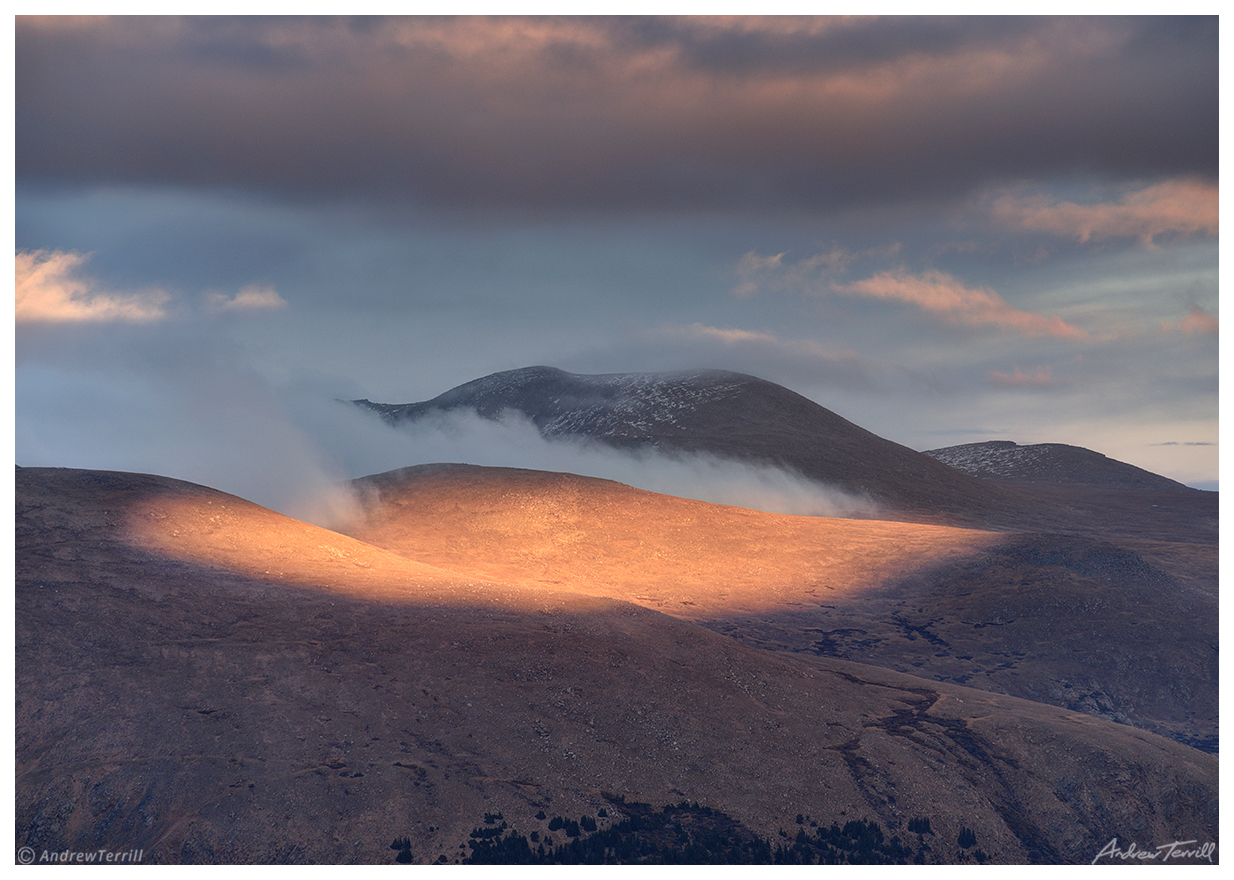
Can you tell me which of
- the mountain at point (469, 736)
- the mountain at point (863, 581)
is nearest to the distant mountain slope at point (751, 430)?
the mountain at point (863, 581)

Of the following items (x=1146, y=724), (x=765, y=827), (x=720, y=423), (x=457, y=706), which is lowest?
(x=1146, y=724)

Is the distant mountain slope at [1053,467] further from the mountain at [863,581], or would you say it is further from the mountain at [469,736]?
the mountain at [469,736]

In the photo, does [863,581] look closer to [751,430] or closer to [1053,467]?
[751,430]

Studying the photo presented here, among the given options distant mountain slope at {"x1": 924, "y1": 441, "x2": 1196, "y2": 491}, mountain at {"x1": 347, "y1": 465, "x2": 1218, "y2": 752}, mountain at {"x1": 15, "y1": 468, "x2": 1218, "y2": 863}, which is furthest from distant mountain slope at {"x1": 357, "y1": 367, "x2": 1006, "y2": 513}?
mountain at {"x1": 15, "y1": 468, "x2": 1218, "y2": 863}

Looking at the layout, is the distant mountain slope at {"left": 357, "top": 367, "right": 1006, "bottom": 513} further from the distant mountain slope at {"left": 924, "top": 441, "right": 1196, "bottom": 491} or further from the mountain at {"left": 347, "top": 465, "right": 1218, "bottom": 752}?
the mountain at {"left": 347, "top": 465, "right": 1218, "bottom": 752}

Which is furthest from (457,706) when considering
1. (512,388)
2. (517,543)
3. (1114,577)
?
(512,388)

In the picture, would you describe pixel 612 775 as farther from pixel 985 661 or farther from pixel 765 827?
pixel 985 661

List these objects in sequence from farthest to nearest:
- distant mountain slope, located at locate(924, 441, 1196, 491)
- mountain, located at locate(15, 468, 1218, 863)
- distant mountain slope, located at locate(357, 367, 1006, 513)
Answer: distant mountain slope, located at locate(924, 441, 1196, 491), distant mountain slope, located at locate(357, 367, 1006, 513), mountain, located at locate(15, 468, 1218, 863)
